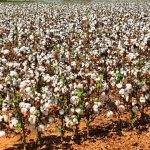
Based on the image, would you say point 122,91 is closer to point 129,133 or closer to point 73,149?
point 129,133

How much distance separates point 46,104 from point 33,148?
146 centimetres

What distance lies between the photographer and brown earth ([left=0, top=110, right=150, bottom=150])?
11367 mm

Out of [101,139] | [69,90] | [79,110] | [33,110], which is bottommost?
[101,139]

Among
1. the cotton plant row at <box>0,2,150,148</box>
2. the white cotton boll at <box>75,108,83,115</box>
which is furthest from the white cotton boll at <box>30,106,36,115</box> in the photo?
the white cotton boll at <box>75,108,83,115</box>

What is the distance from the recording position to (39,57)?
16609mm

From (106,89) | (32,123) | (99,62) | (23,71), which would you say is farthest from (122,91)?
(99,62)

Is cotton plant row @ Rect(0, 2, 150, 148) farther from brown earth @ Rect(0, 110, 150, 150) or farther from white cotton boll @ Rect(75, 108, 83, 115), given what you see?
brown earth @ Rect(0, 110, 150, 150)

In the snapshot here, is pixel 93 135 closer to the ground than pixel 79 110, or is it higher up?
closer to the ground

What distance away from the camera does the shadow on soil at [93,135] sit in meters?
11.6

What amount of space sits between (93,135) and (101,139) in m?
0.39

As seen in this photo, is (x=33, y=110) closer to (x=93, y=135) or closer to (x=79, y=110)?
(x=79, y=110)

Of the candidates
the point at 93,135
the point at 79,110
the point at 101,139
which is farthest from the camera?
the point at 93,135

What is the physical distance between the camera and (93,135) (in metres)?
12.1

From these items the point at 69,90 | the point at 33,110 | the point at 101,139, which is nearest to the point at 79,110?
the point at 69,90
